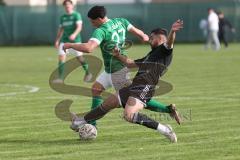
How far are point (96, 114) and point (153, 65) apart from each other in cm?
119

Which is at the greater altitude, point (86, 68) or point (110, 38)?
point (110, 38)

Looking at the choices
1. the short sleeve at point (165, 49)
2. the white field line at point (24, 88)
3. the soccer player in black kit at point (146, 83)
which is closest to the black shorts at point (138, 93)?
the soccer player in black kit at point (146, 83)

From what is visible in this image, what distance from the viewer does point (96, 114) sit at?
12297 millimetres

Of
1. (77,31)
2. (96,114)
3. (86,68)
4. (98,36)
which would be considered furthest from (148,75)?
(86,68)

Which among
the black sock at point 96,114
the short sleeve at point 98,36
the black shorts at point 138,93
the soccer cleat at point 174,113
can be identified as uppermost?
the short sleeve at point 98,36

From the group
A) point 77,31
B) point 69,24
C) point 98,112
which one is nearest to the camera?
point 98,112

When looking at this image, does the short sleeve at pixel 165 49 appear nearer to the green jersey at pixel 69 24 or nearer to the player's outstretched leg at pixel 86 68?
the player's outstretched leg at pixel 86 68

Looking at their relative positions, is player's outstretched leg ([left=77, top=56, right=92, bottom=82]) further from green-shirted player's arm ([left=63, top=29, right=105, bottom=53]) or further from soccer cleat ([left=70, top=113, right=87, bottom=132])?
green-shirted player's arm ([left=63, top=29, right=105, bottom=53])

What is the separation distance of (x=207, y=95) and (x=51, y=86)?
458 centimetres

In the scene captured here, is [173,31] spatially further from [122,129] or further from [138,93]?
[122,129]

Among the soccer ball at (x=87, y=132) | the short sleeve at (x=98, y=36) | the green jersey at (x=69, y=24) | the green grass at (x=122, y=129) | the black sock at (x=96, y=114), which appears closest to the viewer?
the green grass at (x=122, y=129)

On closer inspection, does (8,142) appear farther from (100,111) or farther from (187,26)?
(187,26)

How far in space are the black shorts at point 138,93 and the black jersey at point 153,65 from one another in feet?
0.21

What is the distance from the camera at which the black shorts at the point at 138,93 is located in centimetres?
1176
